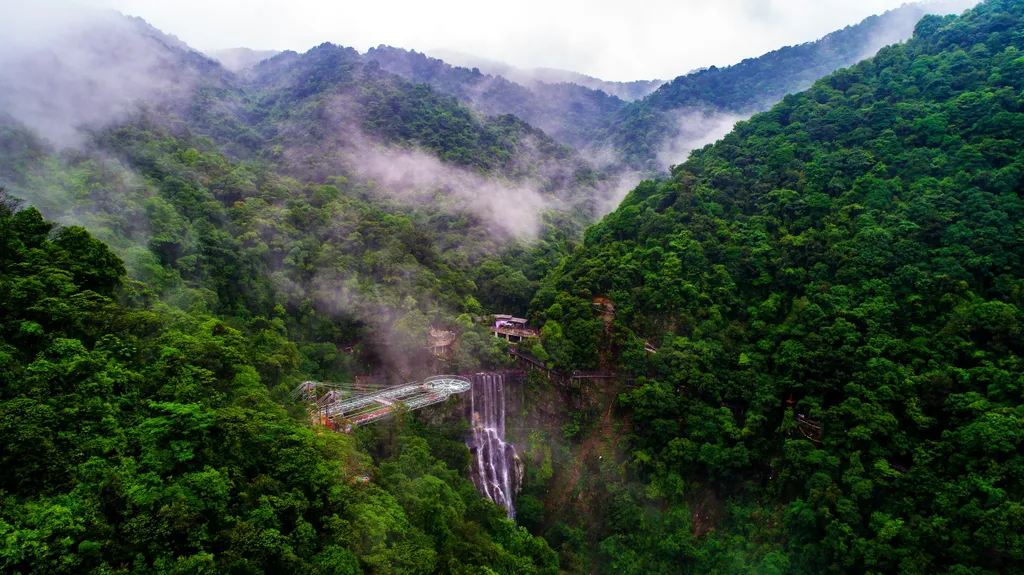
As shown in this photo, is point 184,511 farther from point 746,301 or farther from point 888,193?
point 888,193

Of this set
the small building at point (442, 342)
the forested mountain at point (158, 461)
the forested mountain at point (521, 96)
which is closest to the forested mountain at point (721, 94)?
the forested mountain at point (521, 96)

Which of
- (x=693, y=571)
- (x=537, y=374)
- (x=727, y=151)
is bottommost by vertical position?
(x=693, y=571)

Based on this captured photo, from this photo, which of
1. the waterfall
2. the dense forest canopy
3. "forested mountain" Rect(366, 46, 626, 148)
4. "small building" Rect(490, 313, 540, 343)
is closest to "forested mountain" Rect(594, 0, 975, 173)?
"forested mountain" Rect(366, 46, 626, 148)

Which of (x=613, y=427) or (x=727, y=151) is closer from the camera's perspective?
(x=613, y=427)

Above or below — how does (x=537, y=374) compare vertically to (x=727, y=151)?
below

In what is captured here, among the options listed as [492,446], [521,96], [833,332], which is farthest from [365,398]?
[521,96]

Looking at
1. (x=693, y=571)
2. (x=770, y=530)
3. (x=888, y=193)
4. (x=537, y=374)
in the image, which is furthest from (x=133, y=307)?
(x=888, y=193)

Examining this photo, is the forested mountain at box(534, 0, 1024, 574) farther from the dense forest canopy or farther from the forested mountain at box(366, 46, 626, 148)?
the forested mountain at box(366, 46, 626, 148)

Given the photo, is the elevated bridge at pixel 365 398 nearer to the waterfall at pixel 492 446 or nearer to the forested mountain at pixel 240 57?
the waterfall at pixel 492 446
